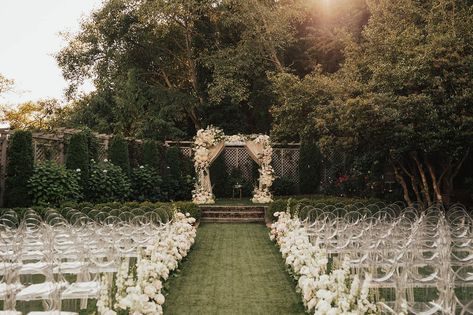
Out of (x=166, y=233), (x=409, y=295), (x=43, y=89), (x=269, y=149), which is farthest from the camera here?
(x=43, y=89)

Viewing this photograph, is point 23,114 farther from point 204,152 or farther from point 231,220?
point 231,220

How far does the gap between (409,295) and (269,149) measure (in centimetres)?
1306

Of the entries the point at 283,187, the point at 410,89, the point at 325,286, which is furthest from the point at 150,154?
the point at 325,286

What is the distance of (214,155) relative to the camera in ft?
63.5

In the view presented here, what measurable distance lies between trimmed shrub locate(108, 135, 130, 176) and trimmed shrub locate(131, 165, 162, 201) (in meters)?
0.55

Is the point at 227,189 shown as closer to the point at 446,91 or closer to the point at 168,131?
the point at 168,131

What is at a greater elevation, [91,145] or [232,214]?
[91,145]

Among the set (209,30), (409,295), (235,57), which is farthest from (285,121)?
(409,295)

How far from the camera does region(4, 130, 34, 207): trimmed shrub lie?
1447 centimetres

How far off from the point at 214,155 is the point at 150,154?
Result: 357cm

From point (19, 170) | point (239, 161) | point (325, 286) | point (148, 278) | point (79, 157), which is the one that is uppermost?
point (239, 161)

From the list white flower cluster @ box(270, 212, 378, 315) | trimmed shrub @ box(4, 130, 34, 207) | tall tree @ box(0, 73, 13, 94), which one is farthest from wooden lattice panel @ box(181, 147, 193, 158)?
tall tree @ box(0, 73, 13, 94)

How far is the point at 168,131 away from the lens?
968 inches

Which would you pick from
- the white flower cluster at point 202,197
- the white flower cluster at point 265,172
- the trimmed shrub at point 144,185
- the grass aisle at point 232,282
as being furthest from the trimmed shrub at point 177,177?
the grass aisle at point 232,282
